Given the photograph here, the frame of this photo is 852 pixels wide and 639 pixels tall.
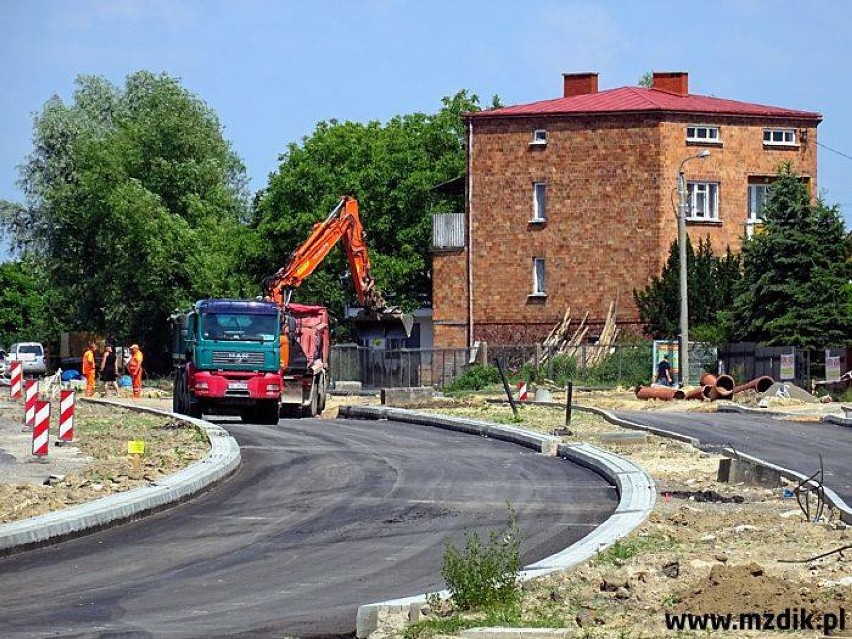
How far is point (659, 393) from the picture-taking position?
51.6 m

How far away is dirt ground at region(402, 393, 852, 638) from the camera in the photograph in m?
10.6

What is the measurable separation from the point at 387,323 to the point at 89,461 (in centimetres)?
5004

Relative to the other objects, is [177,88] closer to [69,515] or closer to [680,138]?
[680,138]

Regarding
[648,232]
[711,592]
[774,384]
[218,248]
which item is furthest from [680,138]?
[711,592]

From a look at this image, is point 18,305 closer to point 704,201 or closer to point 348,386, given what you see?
point 348,386

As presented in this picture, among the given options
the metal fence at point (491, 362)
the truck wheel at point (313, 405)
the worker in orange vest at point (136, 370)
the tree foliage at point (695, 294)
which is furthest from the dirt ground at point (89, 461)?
the tree foliage at point (695, 294)

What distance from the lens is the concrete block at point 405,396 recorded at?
51.0 meters

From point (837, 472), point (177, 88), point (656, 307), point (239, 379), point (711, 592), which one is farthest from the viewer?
point (177, 88)

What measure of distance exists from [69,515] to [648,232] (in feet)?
164

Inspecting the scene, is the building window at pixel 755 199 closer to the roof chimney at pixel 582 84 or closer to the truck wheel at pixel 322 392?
the roof chimney at pixel 582 84

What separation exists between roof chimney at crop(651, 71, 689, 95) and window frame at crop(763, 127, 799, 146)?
4.30 m

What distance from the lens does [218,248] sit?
3403 inches

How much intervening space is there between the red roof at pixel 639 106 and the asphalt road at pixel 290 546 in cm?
3951

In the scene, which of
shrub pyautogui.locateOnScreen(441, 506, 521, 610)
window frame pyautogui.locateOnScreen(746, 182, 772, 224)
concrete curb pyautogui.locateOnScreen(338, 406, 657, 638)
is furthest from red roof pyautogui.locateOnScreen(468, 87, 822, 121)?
shrub pyautogui.locateOnScreen(441, 506, 521, 610)
